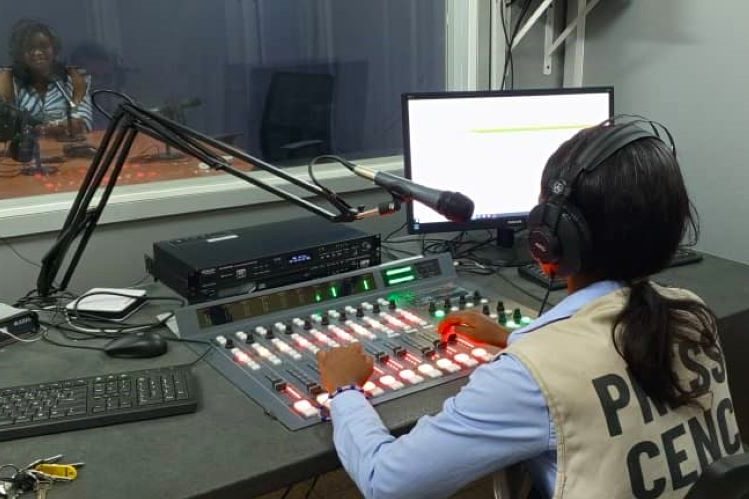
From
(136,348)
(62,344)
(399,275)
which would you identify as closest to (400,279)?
(399,275)

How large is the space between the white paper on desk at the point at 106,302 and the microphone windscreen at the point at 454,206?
2.52ft

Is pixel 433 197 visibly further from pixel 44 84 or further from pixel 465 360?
pixel 44 84

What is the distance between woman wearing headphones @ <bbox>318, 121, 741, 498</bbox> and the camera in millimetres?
882

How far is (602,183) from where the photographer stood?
0.91m

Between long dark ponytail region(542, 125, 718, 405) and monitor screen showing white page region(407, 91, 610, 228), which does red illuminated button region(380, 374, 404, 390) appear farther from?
monitor screen showing white page region(407, 91, 610, 228)

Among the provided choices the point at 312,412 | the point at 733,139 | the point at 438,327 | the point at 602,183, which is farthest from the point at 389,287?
the point at 733,139

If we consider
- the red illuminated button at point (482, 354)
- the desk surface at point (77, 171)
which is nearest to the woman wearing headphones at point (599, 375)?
the red illuminated button at point (482, 354)

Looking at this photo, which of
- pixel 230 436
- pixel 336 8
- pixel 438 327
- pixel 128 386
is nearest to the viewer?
pixel 230 436

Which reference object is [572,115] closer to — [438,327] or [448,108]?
[448,108]

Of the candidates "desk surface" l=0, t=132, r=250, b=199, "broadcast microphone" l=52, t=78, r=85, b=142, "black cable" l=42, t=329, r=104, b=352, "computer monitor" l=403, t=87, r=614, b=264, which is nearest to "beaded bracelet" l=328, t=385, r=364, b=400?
"black cable" l=42, t=329, r=104, b=352

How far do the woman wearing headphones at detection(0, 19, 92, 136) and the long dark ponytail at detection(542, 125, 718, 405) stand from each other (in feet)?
4.73

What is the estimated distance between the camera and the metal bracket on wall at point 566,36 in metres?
2.30

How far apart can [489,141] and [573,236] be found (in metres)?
1.00

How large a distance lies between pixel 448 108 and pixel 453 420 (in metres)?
1.10
